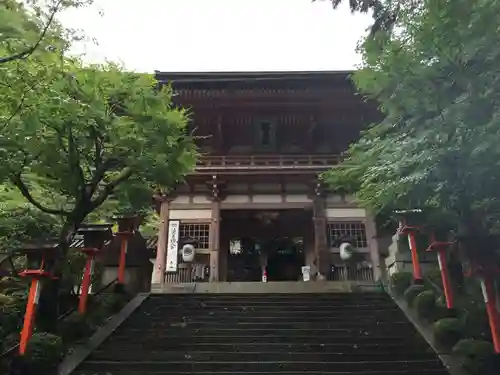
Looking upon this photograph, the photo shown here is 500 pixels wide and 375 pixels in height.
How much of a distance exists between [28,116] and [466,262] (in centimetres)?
880

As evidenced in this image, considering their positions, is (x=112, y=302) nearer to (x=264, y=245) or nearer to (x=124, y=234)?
(x=124, y=234)

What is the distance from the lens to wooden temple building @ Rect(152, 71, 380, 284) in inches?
646

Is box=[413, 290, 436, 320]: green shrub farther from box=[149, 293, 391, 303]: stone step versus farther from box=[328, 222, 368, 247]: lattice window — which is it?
box=[328, 222, 368, 247]: lattice window

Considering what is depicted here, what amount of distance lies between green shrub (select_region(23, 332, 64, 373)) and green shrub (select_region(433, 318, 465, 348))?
23.2ft

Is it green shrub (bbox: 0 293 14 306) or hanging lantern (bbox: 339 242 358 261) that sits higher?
hanging lantern (bbox: 339 242 358 261)

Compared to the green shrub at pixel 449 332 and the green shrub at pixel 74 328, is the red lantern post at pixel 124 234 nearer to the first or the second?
the green shrub at pixel 74 328

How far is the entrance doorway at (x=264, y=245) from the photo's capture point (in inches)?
772

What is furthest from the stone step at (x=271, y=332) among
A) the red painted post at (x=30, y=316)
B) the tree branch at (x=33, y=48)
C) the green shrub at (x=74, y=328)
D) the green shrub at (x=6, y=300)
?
the tree branch at (x=33, y=48)

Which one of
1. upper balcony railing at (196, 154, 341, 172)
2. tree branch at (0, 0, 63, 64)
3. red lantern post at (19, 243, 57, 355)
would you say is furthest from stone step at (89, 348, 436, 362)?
upper balcony railing at (196, 154, 341, 172)

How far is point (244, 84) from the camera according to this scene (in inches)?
688

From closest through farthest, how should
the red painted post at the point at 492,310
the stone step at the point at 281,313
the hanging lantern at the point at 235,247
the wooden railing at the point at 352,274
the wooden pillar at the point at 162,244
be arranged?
the red painted post at the point at 492,310 < the stone step at the point at 281,313 < the wooden railing at the point at 352,274 < the wooden pillar at the point at 162,244 < the hanging lantern at the point at 235,247

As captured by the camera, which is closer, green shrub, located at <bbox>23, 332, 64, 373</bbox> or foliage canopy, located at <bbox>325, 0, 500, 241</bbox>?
foliage canopy, located at <bbox>325, 0, 500, 241</bbox>

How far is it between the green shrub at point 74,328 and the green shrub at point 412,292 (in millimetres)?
7028

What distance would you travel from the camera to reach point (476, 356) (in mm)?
7816
